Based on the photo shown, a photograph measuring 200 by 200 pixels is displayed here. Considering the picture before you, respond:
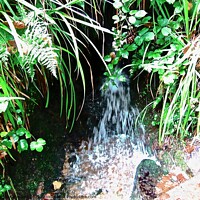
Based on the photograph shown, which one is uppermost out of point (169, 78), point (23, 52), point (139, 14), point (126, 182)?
point (139, 14)

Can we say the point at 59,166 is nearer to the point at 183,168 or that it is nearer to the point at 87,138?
the point at 87,138

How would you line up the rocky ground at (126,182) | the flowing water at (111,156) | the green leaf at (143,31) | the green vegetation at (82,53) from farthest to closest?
the flowing water at (111,156) < the rocky ground at (126,182) < the green leaf at (143,31) < the green vegetation at (82,53)

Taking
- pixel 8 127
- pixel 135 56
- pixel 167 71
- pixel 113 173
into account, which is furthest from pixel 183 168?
pixel 8 127

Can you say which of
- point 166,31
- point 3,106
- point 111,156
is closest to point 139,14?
point 166,31

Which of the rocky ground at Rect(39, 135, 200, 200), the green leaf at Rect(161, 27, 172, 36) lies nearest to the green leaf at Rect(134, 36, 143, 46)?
the green leaf at Rect(161, 27, 172, 36)

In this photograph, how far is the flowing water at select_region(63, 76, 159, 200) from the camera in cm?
201

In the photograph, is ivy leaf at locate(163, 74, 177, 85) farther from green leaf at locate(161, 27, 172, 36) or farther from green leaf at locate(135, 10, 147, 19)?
green leaf at locate(135, 10, 147, 19)

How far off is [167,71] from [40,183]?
1174 mm

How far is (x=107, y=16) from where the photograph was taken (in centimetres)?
214

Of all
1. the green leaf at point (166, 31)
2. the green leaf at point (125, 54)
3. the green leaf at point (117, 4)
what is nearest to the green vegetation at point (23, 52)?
the green leaf at point (117, 4)

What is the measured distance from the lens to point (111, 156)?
7.37ft

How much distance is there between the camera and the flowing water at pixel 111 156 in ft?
6.61

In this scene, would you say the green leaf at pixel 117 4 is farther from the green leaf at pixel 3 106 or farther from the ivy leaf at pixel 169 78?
the green leaf at pixel 3 106

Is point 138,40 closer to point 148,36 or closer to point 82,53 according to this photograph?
point 148,36
